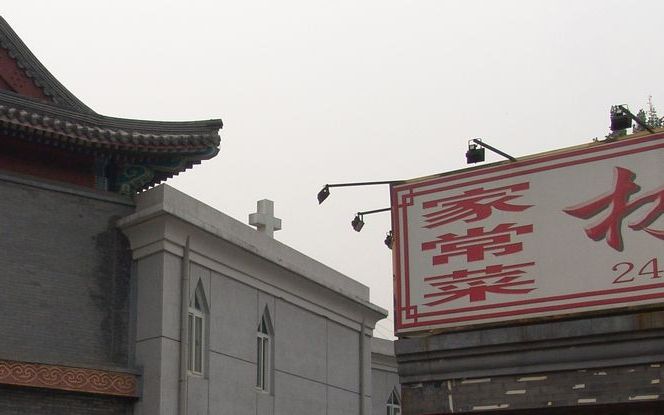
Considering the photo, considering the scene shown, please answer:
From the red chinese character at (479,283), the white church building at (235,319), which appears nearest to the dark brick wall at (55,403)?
the white church building at (235,319)

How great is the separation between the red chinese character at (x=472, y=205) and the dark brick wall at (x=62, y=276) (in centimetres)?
660

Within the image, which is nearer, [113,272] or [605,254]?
[605,254]

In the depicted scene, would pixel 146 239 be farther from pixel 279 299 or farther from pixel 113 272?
pixel 279 299

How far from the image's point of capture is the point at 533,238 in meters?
11.7

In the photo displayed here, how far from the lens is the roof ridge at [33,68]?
60.9 ft

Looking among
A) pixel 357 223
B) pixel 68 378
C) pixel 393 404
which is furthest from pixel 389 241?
pixel 393 404

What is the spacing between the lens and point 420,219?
1236cm

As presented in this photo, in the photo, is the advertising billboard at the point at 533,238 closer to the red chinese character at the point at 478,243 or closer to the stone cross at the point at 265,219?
the red chinese character at the point at 478,243

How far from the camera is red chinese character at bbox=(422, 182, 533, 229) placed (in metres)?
11.9

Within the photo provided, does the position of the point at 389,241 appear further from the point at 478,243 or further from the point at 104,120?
the point at 104,120

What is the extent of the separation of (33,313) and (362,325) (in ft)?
26.4

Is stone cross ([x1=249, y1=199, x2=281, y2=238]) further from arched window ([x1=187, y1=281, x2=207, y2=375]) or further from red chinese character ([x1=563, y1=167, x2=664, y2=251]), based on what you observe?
red chinese character ([x1=563, y1=167, x2=664, y2=251])

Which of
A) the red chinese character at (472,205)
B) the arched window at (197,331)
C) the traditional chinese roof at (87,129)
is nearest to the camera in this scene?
the red chinese character at (472,205)

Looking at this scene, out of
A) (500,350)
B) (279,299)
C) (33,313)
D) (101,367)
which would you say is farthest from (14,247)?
(500,350)
